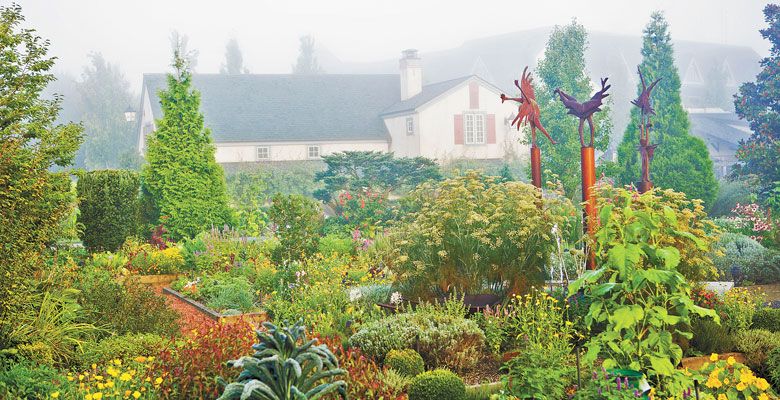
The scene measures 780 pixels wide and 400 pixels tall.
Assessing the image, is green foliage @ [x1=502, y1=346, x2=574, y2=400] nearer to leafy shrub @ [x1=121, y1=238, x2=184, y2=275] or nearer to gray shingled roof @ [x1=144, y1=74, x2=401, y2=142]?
leafy shrub @ [x1=121, y1=238, x2=184, y2=275]

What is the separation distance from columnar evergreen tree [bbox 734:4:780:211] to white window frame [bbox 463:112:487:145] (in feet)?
45.3

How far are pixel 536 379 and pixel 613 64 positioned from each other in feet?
153

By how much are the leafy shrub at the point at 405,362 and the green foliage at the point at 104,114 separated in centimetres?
3466

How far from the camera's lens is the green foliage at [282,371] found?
14.3ft

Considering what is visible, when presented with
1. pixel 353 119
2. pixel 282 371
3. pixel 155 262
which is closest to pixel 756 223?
pixel 155 262

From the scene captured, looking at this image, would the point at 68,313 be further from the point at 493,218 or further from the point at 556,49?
the point at 556,49

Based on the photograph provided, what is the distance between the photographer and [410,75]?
33.2m

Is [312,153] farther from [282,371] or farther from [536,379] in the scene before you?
[282,371]

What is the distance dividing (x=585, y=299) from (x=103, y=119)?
133 ft

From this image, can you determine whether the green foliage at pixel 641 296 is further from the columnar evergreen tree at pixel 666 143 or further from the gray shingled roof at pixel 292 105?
the gray shingled roof at pixel 292 105

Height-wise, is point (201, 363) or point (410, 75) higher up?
point (410, 75)

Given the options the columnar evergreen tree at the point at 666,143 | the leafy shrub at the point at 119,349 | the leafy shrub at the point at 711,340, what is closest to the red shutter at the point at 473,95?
the columnar evergreen tree at the point at 666,143

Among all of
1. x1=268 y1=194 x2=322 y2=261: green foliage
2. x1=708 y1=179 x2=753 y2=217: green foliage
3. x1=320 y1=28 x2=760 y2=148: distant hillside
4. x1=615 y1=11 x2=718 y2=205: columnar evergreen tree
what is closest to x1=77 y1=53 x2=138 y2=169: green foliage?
x1=320 y1=28 x2=760 y2=148: distant hillside

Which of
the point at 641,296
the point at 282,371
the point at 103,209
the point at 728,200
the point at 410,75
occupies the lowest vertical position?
the point at 728,200
